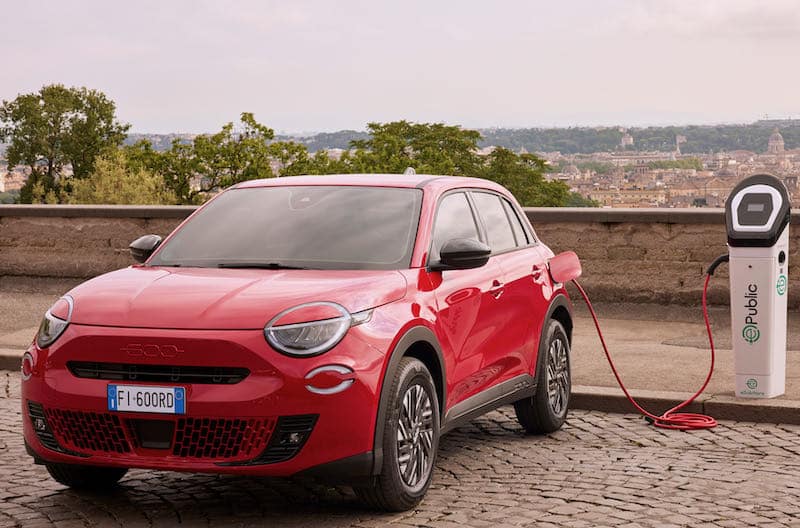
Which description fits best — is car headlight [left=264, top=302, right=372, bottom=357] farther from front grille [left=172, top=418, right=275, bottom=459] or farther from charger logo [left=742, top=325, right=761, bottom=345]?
charger logo [left=742, top=325, right=761, bottom=345]

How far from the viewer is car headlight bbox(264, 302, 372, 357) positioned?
534cm

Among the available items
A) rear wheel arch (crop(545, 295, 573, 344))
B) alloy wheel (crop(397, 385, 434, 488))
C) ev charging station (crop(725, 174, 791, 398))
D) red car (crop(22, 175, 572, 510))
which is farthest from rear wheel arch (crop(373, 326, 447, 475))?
ev charging station (crop(725, 174, 791, 398))

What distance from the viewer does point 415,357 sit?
6.07 m

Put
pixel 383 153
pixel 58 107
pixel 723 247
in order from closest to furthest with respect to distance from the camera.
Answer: pixel 723 247 < pixel 383 153 < pixel 58 107

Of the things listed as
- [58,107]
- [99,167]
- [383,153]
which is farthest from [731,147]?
[58,107]

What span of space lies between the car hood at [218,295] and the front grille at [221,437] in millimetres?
386

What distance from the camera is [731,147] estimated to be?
2290 inches

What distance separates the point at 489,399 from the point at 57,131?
11988 centimetres

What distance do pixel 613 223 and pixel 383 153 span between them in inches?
3314

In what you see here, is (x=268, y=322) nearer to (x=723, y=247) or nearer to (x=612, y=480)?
(x=612, y=480)

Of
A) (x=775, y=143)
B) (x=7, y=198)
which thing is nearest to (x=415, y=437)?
(x=7, y=198)

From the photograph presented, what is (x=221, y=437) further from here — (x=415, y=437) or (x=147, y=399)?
(x=415, y=437)

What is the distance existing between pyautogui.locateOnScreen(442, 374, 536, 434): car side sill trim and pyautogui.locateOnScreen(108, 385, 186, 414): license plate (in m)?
1.46

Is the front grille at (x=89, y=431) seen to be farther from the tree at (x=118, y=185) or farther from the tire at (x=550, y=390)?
the tree at (x=118, y=185)
